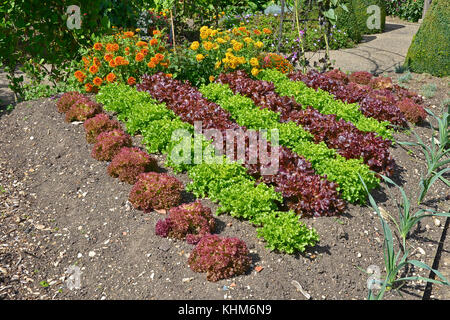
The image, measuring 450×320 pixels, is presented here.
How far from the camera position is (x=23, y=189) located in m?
4.82

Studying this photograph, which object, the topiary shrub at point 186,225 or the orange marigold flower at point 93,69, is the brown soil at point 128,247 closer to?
the topiary shrub at point 186,225

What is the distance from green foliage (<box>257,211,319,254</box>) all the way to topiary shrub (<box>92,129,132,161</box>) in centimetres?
218

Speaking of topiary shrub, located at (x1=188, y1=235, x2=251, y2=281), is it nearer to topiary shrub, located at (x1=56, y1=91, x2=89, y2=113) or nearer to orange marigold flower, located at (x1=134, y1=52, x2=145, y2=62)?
topiary shrub, located at (x1=56, y1=91, x2=89, y2=113)

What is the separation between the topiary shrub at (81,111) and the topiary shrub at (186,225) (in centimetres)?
263

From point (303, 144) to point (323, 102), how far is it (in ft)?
5.16

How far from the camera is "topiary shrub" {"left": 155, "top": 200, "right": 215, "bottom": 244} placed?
3.79 m

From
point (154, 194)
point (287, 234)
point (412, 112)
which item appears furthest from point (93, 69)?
point (412, 112)

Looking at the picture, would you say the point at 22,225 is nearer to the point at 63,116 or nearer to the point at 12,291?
the point at 12,291

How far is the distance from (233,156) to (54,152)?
7.96 ft

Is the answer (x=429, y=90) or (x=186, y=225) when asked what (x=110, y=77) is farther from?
(x=429, y=90)

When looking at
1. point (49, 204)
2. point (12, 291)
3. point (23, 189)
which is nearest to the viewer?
point (12, 291)

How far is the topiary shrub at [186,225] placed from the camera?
12.4ft

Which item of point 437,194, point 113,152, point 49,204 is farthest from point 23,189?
point 437,194

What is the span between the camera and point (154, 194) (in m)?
4.16
